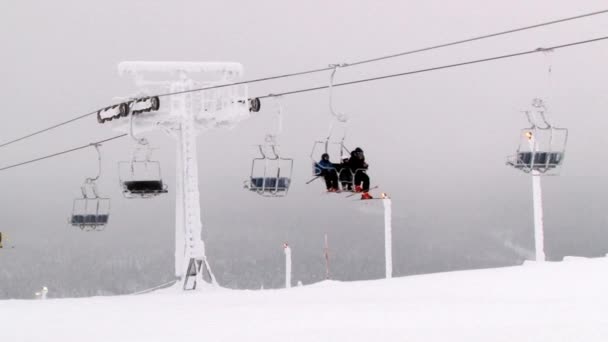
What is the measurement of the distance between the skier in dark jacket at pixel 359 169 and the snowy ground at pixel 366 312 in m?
2.67

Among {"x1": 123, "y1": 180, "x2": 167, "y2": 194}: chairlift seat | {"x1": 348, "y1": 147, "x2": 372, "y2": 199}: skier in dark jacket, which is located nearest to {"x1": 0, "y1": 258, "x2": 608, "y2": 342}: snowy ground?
{"x1": 348, "y1": 147, "x2": 372, "y2": 199}: skier in dark jacket

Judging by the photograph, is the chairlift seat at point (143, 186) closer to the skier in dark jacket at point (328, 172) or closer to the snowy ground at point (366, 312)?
the snowy ground at point (366, 312)

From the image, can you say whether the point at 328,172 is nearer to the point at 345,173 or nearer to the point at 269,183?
the point at 345,173

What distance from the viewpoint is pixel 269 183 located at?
23391 millimetres

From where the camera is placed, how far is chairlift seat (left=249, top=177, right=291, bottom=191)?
2325cm

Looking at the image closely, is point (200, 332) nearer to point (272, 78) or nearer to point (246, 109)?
point (272, 78)

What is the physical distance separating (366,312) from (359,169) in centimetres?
325

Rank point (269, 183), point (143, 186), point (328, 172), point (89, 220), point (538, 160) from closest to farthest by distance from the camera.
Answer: point (538, 160) < point (328, 172) < point (269, 183) < point (143, 186) < point (89, 220)

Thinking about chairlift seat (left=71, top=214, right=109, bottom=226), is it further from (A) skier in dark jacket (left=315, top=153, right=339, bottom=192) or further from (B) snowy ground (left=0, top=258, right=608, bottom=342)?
(A) skier in dark jacket (left=315, top=153, right=339, bottom=192)

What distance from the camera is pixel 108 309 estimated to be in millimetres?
23344

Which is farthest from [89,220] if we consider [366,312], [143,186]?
[366,312]

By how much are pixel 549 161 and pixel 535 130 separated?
198 centimetres

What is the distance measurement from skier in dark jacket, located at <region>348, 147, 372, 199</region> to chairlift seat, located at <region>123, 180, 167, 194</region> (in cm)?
965

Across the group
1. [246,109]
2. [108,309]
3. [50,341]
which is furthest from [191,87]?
[50,341]
